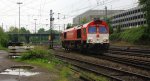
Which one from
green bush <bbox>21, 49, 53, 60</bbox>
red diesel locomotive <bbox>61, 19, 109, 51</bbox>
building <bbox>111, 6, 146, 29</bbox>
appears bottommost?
green bush <bbox>21, 49, 53, 60</bbox>

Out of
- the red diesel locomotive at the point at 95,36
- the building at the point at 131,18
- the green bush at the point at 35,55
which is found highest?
the building at the point at 131,18

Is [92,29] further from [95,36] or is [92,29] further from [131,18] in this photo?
[131,18]

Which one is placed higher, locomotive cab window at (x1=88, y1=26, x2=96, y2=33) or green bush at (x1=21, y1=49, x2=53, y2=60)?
locomotive cab window at (x1=88, y1=26, x2=96, y2=33)

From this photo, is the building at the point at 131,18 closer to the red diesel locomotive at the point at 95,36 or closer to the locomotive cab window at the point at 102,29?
the locomotive cab window at the point at 102,29

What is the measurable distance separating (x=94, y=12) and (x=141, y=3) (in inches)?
4072

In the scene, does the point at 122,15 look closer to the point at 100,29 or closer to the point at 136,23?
the point at 136,23

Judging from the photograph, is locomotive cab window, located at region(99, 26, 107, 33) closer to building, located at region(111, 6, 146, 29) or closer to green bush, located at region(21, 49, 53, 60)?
green bush, located at region(21, 49, 53, 60)

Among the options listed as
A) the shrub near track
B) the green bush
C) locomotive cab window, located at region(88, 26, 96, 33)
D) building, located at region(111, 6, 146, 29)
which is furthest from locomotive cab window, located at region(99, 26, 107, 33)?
building, located at region(111, 6, 146, 29)

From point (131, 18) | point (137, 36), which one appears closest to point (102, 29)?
point (137, 36)

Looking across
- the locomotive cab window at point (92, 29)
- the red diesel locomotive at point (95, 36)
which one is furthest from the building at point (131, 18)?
the locomotive cab window at point (92, 29)

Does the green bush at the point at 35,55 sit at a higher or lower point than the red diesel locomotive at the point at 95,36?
lower

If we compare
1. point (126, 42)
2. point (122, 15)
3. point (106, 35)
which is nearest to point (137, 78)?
point (106, 35)

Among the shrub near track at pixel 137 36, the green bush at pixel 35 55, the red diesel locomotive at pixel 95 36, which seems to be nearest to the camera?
the green bush at pixel 35 55

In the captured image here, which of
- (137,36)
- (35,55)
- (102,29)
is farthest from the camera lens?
(137,36)
